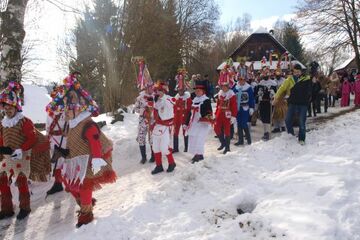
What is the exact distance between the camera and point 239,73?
12453mm

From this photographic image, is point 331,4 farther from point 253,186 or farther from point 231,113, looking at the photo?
point 253,186

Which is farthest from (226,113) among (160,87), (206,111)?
(160,87)

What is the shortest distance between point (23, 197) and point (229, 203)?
3.38 meters

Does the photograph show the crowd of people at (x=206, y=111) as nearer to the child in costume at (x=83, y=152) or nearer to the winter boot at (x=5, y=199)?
the child in costume at (x=83, y=152)

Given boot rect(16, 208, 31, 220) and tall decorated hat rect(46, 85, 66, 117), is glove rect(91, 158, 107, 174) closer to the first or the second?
tall decorated hat rect(46, 85, 66, 117)

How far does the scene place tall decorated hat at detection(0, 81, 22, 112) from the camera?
6.09 metres

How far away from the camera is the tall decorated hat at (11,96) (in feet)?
20.0

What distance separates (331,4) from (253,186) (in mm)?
28264

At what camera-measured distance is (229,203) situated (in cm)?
530

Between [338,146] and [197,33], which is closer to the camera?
[338,146]

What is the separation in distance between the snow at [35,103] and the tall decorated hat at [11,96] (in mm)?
21171

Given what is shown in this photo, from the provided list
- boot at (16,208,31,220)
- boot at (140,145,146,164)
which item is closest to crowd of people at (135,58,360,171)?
boot at (140,145,146,164)

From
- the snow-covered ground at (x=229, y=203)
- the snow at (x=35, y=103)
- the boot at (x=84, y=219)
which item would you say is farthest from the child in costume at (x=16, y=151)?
the snow at (x=35, y=103)

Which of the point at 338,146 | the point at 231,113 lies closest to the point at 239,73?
the point at 231,113
